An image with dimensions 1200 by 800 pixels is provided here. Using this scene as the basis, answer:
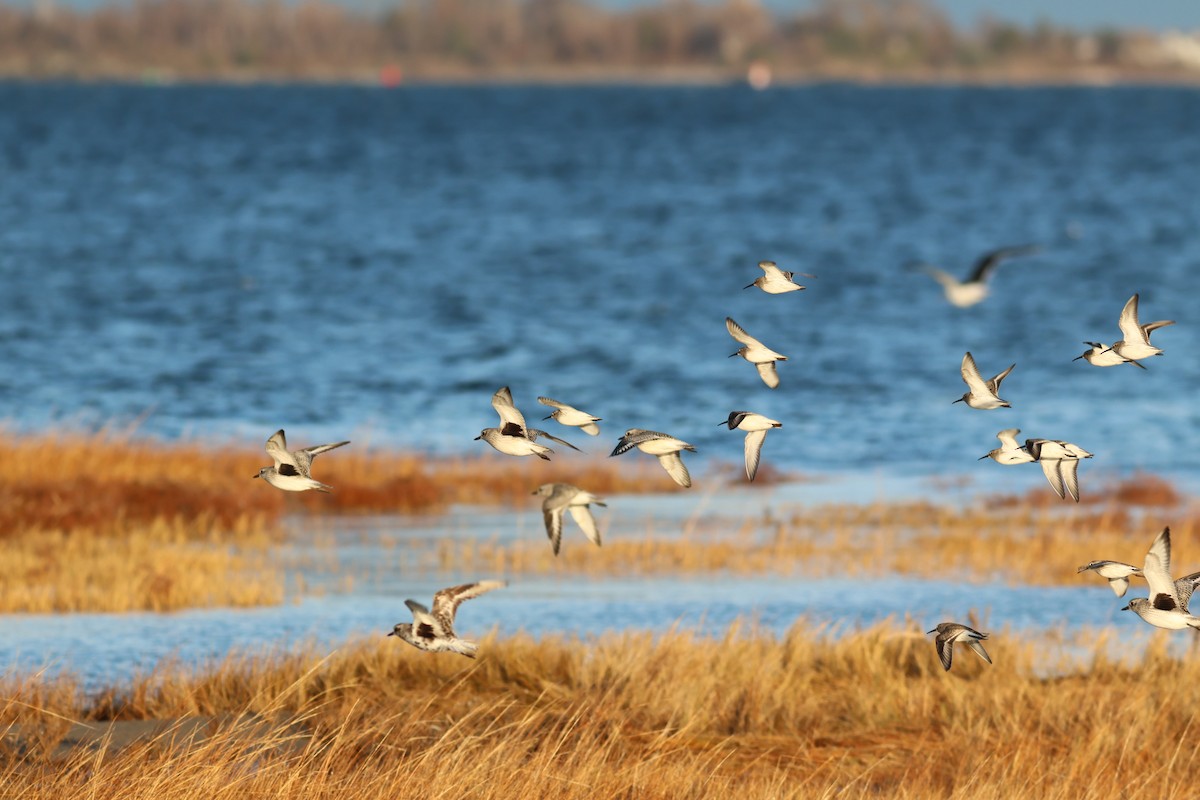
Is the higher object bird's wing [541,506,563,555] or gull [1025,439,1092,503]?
gull [1025,439,1092,503]

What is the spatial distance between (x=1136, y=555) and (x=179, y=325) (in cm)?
2528

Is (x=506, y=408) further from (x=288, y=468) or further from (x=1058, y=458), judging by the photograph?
(x=1058, y=458)

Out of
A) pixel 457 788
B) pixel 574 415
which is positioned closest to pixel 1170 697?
pixel 457 788

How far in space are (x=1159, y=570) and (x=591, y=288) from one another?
40539 millimetres

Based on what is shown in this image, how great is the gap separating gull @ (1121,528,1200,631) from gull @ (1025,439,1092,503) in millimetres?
375

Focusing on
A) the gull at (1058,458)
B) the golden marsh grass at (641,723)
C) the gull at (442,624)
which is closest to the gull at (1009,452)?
the gull at (1058,458)

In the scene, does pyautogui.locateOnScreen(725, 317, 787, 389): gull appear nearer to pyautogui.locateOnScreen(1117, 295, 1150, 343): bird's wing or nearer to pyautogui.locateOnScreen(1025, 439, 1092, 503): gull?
pyautogui.locateOnScreen(1025, 439, 1092, 503): gull

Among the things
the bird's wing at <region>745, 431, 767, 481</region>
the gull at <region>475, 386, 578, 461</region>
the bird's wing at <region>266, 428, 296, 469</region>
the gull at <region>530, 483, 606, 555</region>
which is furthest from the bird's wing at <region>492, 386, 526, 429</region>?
the bird's wing at <region>745, 431, 767, 481</region>

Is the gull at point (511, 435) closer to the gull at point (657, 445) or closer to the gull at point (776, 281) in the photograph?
the gull at point (657, 445)

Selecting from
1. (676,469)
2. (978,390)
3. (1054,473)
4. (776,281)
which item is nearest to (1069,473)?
(1054,473)

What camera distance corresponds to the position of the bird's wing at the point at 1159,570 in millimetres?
7070

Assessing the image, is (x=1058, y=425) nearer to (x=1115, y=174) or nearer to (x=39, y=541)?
(x=39, y=541)

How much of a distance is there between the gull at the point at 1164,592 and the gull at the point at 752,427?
136cm

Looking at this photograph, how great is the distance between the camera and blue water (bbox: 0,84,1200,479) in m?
27.7
